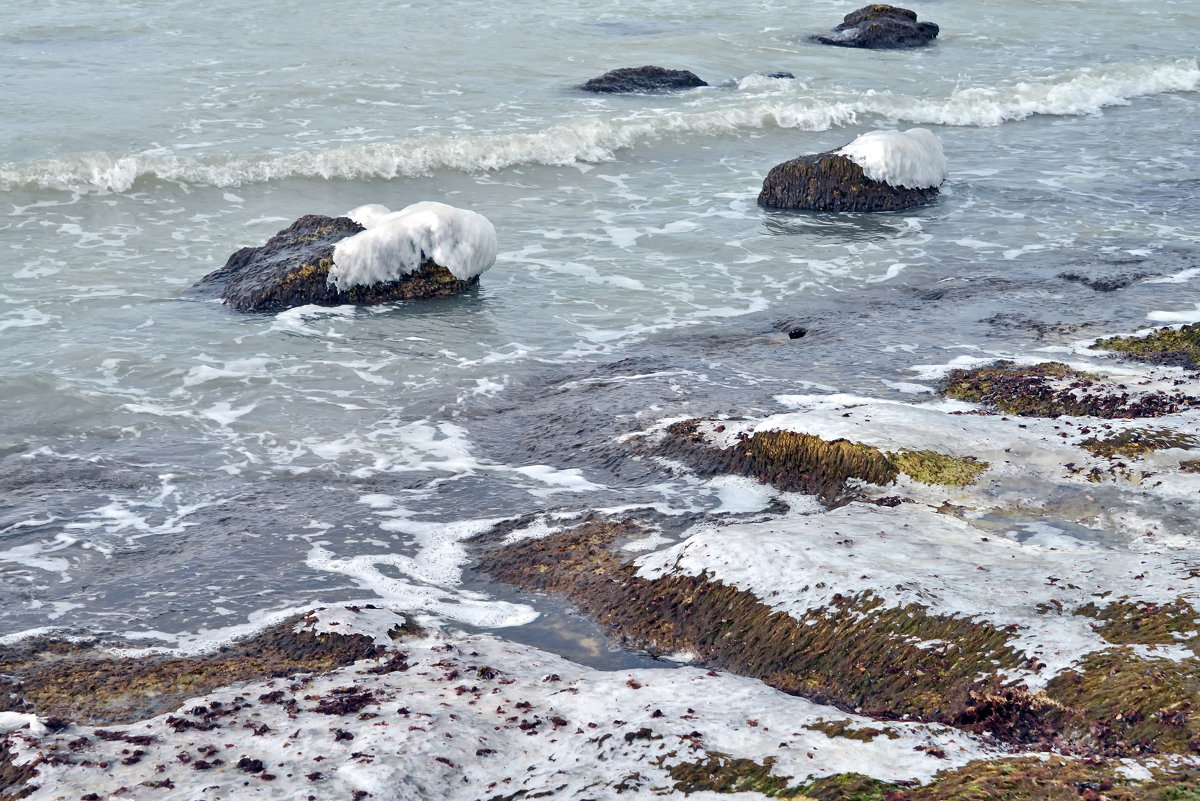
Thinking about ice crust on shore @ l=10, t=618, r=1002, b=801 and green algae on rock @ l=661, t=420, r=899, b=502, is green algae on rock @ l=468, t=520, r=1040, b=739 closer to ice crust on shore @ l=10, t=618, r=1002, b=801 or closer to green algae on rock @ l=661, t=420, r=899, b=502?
ice crust on shore @ l=10, t=618, r=1002, b=801

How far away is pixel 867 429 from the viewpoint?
9.12 m

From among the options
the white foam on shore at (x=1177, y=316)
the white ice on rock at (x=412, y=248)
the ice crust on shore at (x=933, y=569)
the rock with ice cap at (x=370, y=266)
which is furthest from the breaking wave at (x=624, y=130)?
the ice crust on shore at (x=933, y=569)

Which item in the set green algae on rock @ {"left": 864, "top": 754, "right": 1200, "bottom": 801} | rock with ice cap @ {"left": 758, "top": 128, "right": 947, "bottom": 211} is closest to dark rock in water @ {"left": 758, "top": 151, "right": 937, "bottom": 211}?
rock with ice cap @ {"left": 758, "top": 128, "right": 947, "bottom": 211}

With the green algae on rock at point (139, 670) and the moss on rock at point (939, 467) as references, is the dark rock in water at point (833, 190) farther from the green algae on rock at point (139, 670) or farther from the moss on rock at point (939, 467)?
the green algae on rock at point (139, 670)

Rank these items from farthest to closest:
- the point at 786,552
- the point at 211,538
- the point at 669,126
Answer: the point at 669,126, the point at 211,538, the point at 786,552

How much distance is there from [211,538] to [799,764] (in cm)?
536

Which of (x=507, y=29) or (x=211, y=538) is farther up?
(x=507, y=29)

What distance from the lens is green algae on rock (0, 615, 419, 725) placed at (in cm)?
657

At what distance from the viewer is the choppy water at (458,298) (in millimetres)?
9195

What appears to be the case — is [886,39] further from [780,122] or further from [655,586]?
[655,586]

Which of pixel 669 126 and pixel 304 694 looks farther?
pixel 669 126

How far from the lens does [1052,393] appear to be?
34.1 feet

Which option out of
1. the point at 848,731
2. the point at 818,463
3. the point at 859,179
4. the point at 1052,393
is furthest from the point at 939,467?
the point at 859,179

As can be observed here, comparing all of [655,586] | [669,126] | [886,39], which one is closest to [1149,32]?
[886,39]
